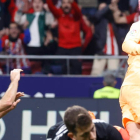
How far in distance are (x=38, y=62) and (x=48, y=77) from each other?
519 millimetres

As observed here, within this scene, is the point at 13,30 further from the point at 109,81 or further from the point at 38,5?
the point at 109,81

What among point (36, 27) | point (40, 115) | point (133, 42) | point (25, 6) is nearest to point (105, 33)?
point (36, 27)

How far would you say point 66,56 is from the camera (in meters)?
10.6

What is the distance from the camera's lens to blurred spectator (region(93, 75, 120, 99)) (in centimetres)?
950

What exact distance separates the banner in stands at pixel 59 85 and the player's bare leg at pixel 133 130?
5.16 meters

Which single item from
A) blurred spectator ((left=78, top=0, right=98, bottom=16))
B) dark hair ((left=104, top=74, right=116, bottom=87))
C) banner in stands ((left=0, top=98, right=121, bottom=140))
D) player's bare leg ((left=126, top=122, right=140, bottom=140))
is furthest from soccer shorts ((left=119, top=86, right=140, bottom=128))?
blurred spectator ((left=78, top=0, right=98, bottom=16))

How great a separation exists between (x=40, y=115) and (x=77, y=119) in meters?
2.97

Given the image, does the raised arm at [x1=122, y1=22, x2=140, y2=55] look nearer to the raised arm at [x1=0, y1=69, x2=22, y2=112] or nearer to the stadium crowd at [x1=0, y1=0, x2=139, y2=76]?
the raised arm at [x1=0, y1=69, x2=22, y2=112]

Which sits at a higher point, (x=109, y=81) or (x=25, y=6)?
(x=25, y=6)

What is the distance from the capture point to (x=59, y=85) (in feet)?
35.7

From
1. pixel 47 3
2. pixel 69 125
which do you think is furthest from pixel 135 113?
pixel 47 3

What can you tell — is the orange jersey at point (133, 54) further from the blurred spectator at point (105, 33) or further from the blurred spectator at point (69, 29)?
the blurred spectator at point (105, 33)

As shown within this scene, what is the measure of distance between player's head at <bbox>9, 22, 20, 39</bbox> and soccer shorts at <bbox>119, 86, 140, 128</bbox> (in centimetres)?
588

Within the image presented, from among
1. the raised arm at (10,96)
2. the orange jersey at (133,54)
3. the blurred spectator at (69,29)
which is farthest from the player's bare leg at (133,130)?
the blurred spectator at (69,29)
